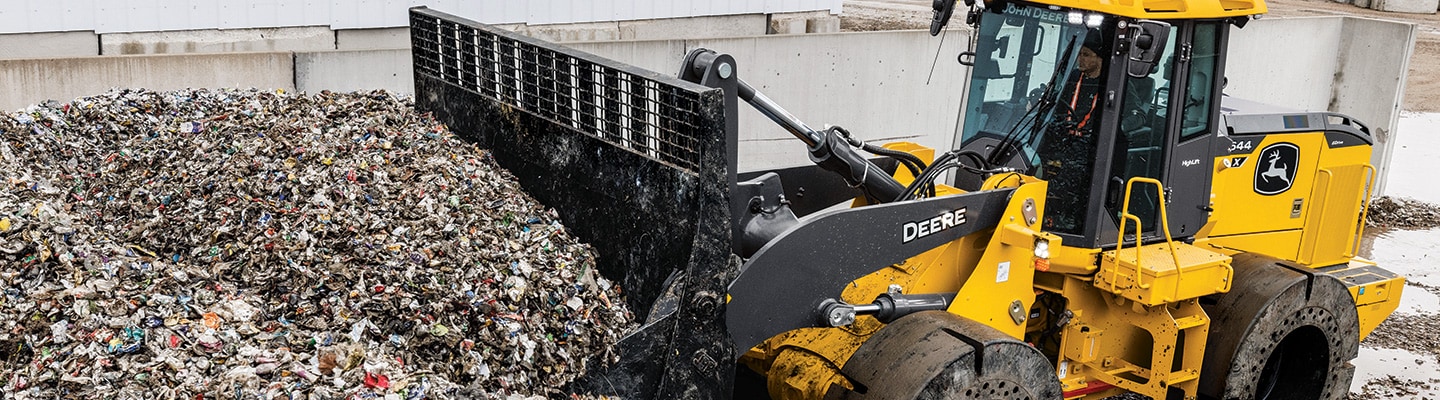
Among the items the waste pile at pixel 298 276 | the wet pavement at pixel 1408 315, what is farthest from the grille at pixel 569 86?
the wet pavement at pixel 1408 315

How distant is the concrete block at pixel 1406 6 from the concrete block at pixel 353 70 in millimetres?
22044

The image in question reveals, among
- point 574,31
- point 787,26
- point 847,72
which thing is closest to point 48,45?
point 574,31

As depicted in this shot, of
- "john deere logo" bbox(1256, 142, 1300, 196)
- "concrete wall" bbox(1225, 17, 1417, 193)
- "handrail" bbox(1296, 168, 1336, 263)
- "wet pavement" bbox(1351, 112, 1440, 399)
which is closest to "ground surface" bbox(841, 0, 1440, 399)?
"wet pavement" bbox(1351, 112, 1440, 399)

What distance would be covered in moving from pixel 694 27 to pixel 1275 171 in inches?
314

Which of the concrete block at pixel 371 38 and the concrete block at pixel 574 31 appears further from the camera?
the concrete block at pixel 574 31

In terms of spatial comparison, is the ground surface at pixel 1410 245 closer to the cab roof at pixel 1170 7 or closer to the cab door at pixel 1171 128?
the cab door at pixel 1171 128

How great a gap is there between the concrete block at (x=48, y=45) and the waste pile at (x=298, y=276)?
13.9 ft

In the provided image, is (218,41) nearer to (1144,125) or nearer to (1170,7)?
(1144,125)

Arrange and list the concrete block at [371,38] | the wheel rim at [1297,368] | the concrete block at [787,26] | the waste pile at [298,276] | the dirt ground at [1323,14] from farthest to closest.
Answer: the dirt ground at [1323,14] < the concrete block at [787,26] < the concrete block at [371,38] < the wheel rim at [1297,368] < the waste pile at [298,276]

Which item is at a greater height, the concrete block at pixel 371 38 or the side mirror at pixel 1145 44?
the side mirror at pixel 1145 44

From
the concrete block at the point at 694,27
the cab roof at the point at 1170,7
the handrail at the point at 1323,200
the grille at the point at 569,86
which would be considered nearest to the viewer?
the grille at the point at 569,86

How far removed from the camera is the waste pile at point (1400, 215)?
38.4ft

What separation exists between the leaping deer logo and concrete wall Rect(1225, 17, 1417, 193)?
247 inches

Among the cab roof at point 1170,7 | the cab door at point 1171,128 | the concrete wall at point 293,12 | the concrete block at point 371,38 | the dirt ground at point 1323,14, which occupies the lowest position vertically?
the dirt ground at point 1323,14
